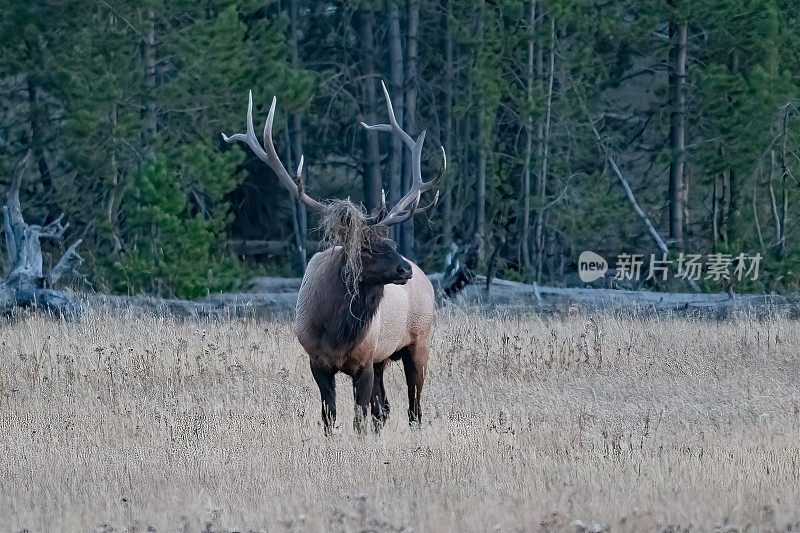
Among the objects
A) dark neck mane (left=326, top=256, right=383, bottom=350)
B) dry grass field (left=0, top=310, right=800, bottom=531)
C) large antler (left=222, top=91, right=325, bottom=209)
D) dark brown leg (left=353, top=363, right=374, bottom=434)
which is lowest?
dry grass field (left=0, top=310, right=800, bottom=531)

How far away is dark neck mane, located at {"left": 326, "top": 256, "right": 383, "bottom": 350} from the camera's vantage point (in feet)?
28.6

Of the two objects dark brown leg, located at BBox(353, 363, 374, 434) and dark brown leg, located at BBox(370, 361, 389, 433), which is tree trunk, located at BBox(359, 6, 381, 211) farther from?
dark brown leg, located at BBox(353, 363, 374, 434)

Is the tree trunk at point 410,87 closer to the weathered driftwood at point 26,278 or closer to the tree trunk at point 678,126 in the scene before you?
the tree trunk at point 678,126

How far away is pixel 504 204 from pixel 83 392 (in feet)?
49.1

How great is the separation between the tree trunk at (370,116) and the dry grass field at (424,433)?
36.5 ft

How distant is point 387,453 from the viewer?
805cm

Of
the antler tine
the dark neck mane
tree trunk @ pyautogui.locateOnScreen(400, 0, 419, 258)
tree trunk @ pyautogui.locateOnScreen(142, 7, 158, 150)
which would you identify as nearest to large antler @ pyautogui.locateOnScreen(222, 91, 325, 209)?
the antler tine

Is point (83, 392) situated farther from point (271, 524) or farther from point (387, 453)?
point (271, 524)

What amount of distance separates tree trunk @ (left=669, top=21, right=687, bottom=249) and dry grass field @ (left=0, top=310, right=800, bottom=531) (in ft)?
27.9

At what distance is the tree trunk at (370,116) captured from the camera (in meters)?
25.1

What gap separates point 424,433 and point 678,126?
1506 centimetres

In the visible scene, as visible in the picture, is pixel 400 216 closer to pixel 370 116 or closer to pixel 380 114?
pixel 370 116

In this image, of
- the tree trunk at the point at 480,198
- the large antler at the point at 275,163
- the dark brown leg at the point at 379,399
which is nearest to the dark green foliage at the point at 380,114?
the tree trunk at the point at 480,198

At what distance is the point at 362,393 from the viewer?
28.9 feet
